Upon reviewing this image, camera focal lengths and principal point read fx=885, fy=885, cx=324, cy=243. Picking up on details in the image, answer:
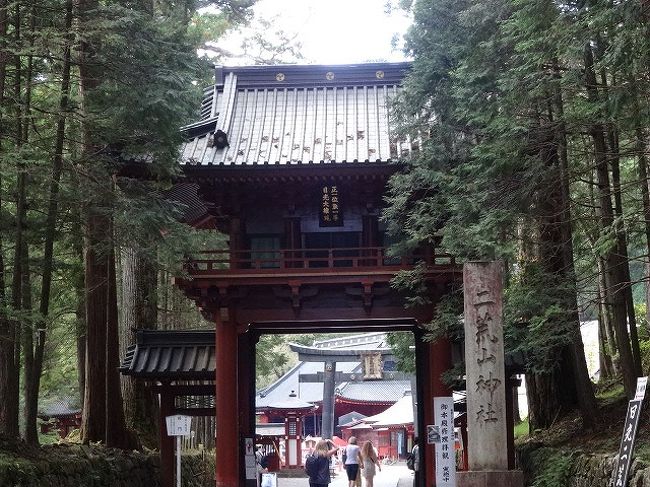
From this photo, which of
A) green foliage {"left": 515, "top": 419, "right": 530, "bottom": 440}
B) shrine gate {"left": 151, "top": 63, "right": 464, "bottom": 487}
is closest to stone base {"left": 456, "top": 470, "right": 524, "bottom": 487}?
shrine gate {"left": 151, "top": 63, "right": 464, "bottom": 487}

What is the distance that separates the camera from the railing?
55.4 ft

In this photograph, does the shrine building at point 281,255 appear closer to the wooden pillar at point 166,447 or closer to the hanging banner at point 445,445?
the wooden pillar at point 166,447

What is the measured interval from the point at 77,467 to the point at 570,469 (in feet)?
24.0

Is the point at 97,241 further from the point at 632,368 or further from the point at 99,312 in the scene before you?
the point at 632,368

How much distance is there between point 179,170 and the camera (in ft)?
50.5

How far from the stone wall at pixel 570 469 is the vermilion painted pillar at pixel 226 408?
5.59 m

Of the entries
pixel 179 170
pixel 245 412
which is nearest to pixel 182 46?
pixel 179 170

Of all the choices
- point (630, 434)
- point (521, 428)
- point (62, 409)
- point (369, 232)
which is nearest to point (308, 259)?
point (369, 232)

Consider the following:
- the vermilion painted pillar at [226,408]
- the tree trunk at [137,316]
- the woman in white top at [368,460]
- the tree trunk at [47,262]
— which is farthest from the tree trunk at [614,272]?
the tree trunk at [137,316]

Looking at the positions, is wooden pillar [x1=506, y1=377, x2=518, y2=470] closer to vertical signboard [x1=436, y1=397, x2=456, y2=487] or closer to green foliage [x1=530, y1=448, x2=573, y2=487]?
vertical signboard [x1=436, y1=397, x2=456, y2=487]

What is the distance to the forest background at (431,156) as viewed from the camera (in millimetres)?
11531

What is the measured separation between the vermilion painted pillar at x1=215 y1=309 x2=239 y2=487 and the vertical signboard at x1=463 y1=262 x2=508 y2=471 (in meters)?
8.08

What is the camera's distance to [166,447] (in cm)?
1819

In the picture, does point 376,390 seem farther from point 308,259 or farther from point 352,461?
point 308,259
